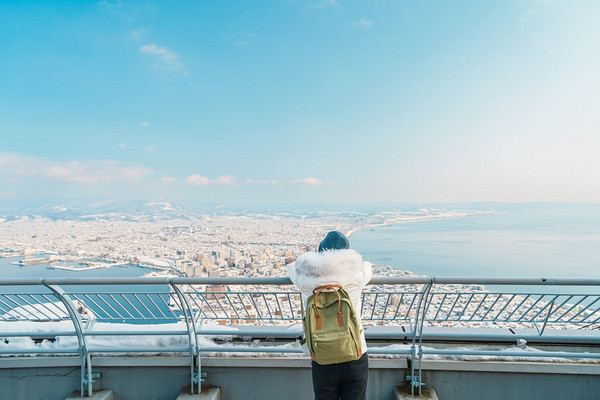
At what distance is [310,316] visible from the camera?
2.05 m

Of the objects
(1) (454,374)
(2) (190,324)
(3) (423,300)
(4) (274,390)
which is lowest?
(4) (274,390)

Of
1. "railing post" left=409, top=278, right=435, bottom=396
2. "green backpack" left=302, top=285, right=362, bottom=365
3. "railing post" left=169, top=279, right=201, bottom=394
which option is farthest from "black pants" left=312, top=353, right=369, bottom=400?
"railing post" left=169, top=279, right=201, bottom=394

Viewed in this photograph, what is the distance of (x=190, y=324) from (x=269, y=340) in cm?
89

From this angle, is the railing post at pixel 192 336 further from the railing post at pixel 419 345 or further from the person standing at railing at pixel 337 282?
the railing post at pixel 419 345

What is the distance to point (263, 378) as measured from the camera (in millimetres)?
3100

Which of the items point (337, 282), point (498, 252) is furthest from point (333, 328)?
point (498, 252)

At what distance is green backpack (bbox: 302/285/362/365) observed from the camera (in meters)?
1.97

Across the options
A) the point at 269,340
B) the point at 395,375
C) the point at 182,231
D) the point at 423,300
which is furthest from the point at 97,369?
the point at 182,231

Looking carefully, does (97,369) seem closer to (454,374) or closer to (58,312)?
(58,312)

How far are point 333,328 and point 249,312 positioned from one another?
4.67 feet

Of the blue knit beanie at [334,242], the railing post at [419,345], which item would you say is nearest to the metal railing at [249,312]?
the railing post at [419,345]

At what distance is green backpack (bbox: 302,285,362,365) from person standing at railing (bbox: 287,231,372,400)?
69 mm

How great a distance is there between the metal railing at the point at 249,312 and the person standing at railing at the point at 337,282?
485 millimetres

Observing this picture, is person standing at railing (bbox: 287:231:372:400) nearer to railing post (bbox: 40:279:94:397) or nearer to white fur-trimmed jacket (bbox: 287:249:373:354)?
white fur-trimmed jacket (bbox: 287:249:373:354)
